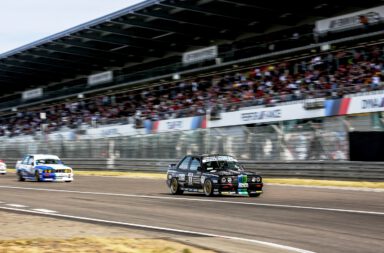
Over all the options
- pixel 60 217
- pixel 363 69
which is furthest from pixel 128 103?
pixel 60 217

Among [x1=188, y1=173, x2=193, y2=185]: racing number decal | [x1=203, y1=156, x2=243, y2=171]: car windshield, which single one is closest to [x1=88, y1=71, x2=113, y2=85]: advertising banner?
[x1=188, y1=173, x2=193, y2=185]: racing number decal

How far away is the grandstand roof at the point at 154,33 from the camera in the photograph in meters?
37.5

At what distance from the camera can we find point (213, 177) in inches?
648

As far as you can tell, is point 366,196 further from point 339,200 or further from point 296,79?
point 296,79

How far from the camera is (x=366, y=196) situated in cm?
1582

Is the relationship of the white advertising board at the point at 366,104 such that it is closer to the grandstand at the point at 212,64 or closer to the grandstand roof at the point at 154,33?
the grandstand at the point at 212,64

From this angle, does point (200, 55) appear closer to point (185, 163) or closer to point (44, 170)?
point (44, 170)

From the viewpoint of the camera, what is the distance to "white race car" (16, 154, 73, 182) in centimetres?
2619

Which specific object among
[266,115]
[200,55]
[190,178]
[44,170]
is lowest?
[190,178]

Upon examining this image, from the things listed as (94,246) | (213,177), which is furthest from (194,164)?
(94,246)

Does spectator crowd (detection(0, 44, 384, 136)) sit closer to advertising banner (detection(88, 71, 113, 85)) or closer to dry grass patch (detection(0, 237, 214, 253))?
advertising banner (detection(88, 71, 113, 85))

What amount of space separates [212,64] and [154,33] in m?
4.96

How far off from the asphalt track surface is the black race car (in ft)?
1.48

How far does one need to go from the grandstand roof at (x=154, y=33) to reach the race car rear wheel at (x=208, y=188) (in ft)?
68.2
